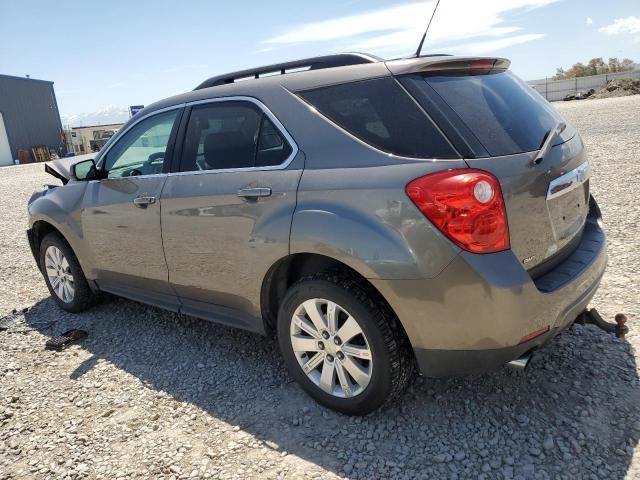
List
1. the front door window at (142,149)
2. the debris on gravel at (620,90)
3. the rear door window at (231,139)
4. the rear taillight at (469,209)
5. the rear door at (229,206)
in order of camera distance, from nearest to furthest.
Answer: the rear taillight at (469,209) < the rear door at (229,206) < the rear door window at (231,139) < the front door window at (142,149) < the debris on gravel at (620,90)

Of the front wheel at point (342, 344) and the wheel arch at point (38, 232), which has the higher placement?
the wheel arch at point (38, 232)

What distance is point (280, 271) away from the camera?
297 cm

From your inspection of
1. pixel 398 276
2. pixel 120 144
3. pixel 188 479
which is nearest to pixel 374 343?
pixel 398 276

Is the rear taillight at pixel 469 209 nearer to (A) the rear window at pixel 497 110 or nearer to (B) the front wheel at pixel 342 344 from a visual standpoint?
(A) the rear window at pixel 497 110

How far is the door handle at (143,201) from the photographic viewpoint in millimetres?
3553

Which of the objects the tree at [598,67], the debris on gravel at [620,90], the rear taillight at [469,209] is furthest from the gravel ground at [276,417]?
the tree at [598,67]

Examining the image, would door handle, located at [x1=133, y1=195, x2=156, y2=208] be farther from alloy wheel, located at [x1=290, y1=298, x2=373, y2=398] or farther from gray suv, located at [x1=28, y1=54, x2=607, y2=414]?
alloy wheel, located at [x1=290, y1=298, x2=373, y2=398]

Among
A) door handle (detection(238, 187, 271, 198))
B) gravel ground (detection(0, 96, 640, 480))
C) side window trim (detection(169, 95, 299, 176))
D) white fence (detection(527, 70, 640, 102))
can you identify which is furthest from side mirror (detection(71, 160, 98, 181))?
white fence (detection(527, 70, 640, 102))

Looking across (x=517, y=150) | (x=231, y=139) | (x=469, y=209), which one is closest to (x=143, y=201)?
(x=231, y=139)

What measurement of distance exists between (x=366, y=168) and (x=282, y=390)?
1.51 metres

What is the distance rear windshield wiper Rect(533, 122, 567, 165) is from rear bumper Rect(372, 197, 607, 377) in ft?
1.64

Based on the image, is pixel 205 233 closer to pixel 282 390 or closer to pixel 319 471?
pixel 282 390

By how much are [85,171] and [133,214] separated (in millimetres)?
791

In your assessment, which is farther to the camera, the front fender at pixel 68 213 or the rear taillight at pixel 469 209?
the front fender at pixel 68 213
